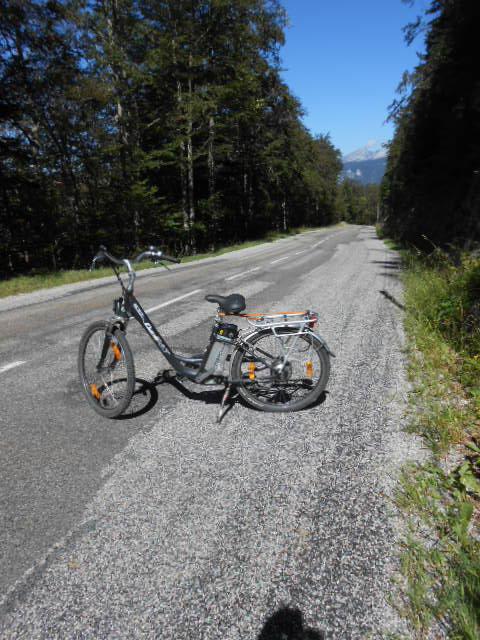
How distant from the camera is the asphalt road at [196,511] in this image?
1711 mm

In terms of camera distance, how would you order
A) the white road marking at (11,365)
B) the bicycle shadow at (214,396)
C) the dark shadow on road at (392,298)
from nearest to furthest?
the bicycle shadow at (214,396)
the white road marking at (11,365)
the dark shadow on road at (392,298)

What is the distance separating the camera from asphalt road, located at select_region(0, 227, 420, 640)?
171cm

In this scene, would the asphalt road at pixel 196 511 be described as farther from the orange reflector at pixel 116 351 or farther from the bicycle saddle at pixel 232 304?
the bicycle saddle at pixel 232 304

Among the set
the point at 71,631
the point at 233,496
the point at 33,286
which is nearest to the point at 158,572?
the point at 71,631

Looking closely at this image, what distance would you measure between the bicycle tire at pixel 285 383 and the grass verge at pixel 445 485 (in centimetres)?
88

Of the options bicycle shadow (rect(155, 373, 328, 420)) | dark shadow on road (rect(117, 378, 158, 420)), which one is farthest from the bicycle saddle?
dark shadow on road (rect(117, 378, 158, 420))

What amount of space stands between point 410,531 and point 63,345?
5015 mm

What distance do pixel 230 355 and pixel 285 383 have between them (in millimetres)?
650

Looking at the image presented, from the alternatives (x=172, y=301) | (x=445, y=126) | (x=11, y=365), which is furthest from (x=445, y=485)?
(x=445, y=126)

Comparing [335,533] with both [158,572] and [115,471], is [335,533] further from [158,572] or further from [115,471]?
[115,471]

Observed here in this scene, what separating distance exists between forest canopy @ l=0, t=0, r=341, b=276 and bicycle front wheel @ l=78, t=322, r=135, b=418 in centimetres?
1314

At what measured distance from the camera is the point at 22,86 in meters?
14.5

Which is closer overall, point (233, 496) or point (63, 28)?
point (233, 496)

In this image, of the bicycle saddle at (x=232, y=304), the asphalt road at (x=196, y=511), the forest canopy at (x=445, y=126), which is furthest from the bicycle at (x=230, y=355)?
Answer: the forest canopy at (x=445, y=126)
